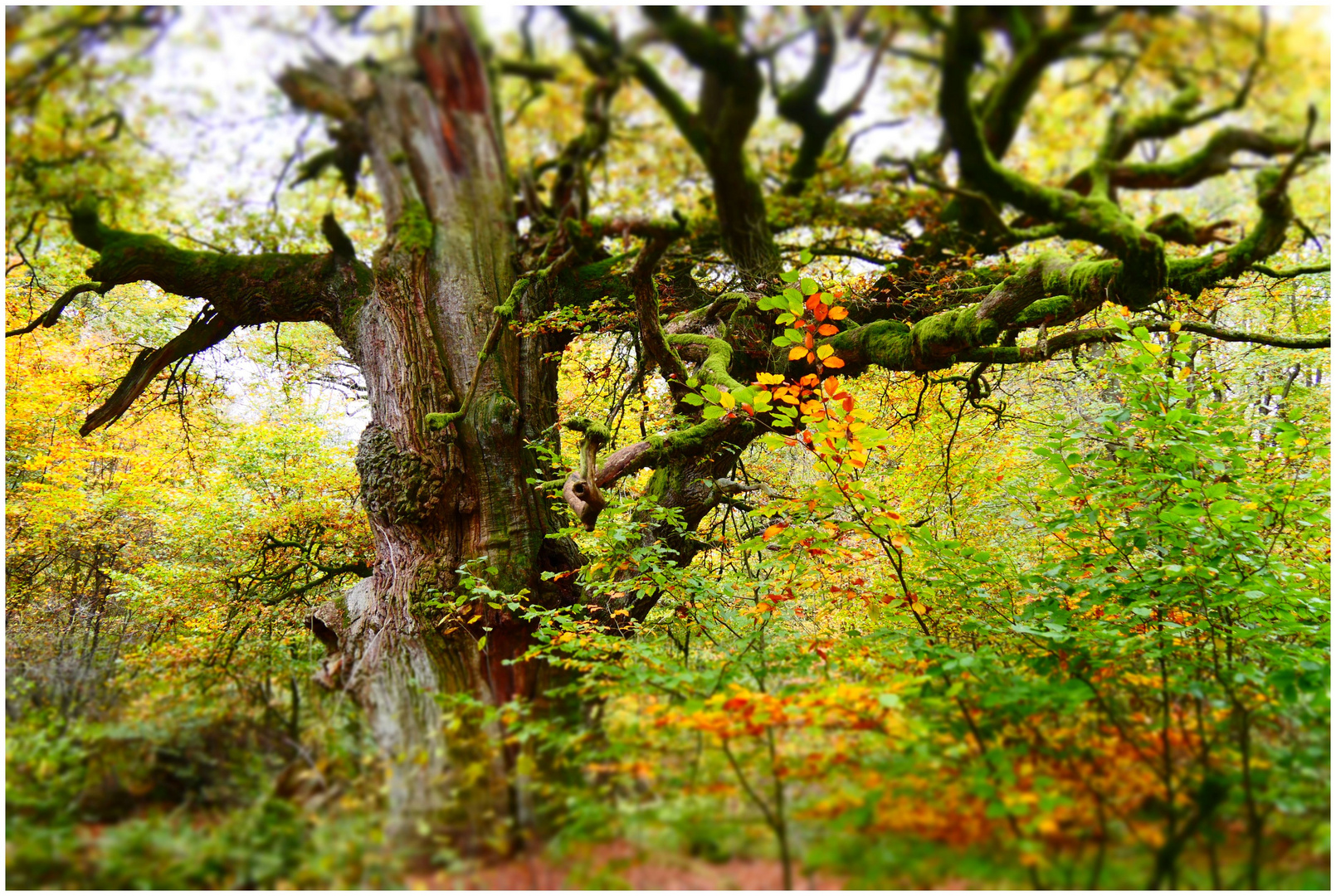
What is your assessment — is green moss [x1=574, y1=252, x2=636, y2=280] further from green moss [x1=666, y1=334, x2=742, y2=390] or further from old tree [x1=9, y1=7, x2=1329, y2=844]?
green moss [x1=666, y1=334, x2=742, y2=390]

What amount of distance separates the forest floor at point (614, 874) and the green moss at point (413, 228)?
373 centimetres

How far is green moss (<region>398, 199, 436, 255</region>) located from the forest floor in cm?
373

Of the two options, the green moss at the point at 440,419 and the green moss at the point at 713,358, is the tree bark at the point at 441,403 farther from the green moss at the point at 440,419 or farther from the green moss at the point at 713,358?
the green moss at the point at 713,358

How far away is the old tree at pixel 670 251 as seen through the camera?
9.01 feet

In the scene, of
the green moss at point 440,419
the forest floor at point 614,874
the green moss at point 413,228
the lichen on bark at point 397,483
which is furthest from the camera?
the green moss at point 413,228

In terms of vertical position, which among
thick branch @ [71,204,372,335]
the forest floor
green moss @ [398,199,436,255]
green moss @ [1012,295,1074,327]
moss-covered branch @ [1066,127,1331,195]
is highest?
green moss @ [398,199,436,255]

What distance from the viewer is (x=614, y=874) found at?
1788 mm

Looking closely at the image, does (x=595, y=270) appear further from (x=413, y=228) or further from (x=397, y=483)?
(x=397, y=483)

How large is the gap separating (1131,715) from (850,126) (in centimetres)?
283

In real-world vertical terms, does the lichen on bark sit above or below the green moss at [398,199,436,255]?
below

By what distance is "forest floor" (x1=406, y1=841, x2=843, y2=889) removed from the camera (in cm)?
175

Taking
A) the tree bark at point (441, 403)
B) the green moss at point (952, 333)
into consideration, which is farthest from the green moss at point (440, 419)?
the green moss at point (952, 333)

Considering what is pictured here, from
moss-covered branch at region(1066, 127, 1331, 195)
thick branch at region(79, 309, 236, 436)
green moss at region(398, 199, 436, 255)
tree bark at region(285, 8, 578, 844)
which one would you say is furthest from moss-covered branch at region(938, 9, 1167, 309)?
thick branch at region(79, 309, 236, 436)

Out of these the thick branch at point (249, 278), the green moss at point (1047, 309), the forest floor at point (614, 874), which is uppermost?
the thick branch at point (249, 278)
